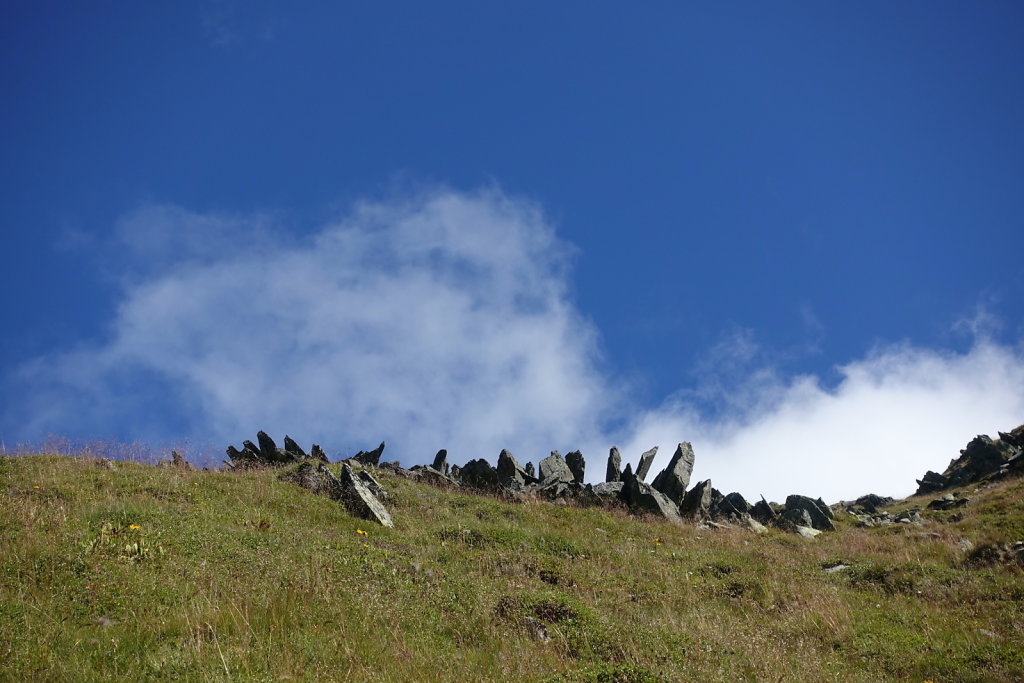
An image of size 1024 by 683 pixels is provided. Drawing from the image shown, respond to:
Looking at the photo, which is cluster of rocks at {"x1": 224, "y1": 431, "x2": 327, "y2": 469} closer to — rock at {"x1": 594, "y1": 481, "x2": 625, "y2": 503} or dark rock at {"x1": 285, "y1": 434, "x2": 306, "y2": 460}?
dark rock at {"x1": 285, "y1": 434, "x2": 306, "y2": 460}

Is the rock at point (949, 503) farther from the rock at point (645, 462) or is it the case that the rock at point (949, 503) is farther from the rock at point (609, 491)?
the rock at point (609, 491)

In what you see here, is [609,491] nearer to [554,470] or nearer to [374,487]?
[554,470]

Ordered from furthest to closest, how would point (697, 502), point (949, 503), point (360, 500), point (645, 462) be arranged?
point (949, 503) < point (645, 462) < point (697, 502) < point (360, 500)

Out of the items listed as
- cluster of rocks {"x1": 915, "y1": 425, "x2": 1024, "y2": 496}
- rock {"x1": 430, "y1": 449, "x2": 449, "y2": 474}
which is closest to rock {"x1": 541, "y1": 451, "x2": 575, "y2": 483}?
rock {"x1": 430, "y1": 449, "x2": 449, "y2": 474}

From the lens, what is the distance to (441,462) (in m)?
33.3

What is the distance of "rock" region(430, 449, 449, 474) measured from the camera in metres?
32.8

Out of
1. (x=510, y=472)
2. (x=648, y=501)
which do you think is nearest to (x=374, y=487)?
(x=510, y=472)

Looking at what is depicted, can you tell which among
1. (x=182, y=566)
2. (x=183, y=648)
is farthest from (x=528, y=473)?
(x=183, y=648)

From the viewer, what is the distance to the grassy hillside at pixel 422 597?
28.0ft

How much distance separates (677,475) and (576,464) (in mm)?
5157

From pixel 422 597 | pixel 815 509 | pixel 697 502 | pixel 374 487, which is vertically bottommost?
pixel 422 597

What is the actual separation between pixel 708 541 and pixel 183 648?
19840 mm

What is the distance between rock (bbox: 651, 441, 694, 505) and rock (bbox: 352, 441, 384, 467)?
1407 centimetres

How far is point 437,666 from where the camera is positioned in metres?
9.05
